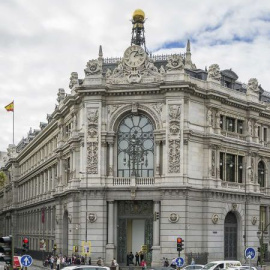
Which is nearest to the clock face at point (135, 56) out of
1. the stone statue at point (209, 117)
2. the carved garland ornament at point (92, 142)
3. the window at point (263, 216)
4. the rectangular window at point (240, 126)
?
the carved garland ornament at point (92, 142)

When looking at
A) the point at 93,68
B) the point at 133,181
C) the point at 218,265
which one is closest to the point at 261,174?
the point at 133,181

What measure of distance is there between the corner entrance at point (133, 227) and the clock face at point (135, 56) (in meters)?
14.9

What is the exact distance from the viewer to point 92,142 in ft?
232

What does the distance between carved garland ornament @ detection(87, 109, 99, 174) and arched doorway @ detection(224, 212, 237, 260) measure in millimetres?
16629

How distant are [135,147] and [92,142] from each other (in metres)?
4.67

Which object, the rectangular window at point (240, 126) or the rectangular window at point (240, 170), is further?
the rectangular window at point (240, 126)

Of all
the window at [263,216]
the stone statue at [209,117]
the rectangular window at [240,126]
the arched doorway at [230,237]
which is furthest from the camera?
the window at [263,216]

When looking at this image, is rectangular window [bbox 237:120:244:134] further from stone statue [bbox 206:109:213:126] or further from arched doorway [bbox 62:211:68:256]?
arched doorway [bbox 62:211:68:256]

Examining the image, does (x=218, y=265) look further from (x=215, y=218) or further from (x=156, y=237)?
(x=215, y=218)

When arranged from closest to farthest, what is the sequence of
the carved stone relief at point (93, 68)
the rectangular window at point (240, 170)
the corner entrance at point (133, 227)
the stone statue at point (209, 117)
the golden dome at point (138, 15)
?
the corner entrance at point (133, 227), the carved stone relief at point (93, 68), the stone statue at point (209, 117), the rectangular window at point (240, 170), the golden dome at point (138, 15)

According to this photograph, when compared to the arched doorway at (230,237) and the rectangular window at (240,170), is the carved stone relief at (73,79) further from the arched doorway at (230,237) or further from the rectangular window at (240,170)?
the arched doorway at (230,237)

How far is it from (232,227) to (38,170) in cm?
4211

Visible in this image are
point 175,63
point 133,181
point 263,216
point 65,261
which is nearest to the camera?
point 133,181

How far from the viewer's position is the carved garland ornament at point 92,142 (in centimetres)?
7031
